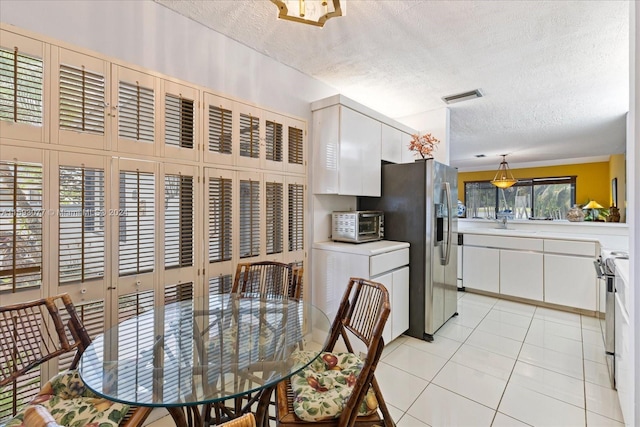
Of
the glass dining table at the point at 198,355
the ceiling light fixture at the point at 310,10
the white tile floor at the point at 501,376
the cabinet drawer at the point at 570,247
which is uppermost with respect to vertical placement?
the ceiling light fixture at the point at 310,10

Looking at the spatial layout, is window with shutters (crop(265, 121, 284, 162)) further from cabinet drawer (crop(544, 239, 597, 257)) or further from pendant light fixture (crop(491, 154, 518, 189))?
pendant light fixture (crop(491, 154, 518, 189))

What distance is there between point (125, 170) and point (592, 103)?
4.94 m

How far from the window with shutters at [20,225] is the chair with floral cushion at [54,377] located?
17 cm

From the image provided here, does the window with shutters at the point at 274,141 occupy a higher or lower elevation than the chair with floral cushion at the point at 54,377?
higher

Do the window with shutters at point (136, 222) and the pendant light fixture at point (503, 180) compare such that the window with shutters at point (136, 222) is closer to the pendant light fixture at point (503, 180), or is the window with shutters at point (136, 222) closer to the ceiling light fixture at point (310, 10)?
the ceiling light fixture at point (310, 10)

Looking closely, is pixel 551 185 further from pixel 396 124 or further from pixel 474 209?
pixel 396 124

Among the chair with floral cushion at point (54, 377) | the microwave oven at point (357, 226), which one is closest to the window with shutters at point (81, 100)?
the chair with floral cushion at point (54, 377)

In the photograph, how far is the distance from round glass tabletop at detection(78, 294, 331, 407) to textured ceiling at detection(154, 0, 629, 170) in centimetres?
197

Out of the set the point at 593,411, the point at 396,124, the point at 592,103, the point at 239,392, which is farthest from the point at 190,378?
→ the point at 592,103

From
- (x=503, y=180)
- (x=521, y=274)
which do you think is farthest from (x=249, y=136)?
(x=503, y=180)

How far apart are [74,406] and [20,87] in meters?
1.46

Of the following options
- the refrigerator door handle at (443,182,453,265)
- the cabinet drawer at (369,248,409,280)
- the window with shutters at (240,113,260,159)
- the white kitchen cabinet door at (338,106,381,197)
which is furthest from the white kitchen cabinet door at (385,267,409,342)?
the window with shutters at (240,113,260,159)

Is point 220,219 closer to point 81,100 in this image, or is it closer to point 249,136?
point 249,136

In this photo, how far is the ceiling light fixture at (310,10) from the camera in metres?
1.41
